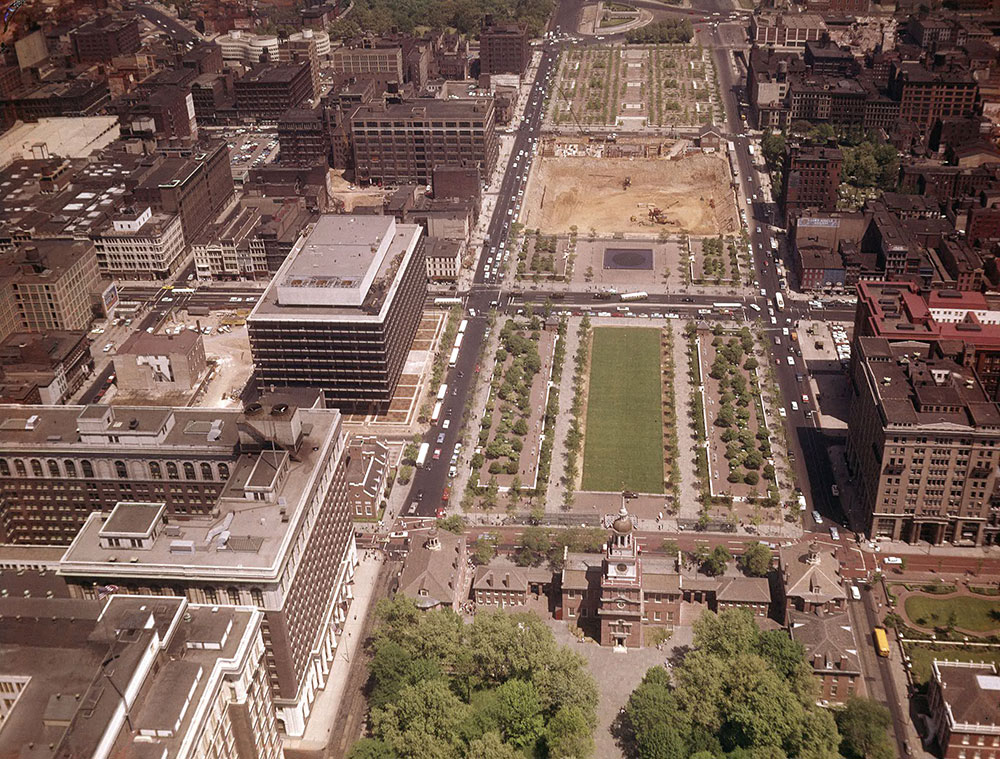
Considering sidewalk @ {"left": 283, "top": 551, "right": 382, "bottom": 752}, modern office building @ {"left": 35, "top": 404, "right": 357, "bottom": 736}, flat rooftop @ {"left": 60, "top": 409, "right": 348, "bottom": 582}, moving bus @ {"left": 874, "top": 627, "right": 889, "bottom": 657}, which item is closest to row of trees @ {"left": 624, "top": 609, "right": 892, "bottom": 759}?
moving bus @ {"left": 874, "top": 627, "right": 889, "bottom": 657}

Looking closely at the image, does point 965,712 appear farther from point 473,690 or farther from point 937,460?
point 473,690

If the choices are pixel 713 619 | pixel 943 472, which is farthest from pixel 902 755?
pixel 943 472

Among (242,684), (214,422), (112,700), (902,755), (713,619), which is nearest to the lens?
(112,700)

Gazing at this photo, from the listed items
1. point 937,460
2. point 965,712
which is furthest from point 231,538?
point 937,460

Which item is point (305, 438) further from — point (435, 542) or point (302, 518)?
point (435, 542)

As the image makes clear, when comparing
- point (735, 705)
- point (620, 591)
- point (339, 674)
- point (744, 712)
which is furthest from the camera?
point (339, 674)

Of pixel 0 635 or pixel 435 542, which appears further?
pixel 435 542
